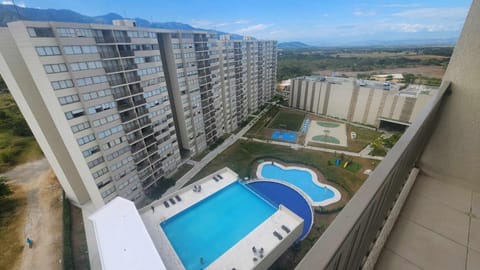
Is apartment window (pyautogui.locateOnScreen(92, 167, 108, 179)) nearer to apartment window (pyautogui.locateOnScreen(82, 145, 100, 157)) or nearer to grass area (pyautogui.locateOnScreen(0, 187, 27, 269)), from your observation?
apartment window (pyautogui.locateOnScreen(82, 145, 100, 157))

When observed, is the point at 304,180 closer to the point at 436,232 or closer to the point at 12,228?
the point at 436,232

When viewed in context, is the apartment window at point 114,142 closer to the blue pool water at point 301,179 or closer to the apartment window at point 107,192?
the apartment window at point 107,192

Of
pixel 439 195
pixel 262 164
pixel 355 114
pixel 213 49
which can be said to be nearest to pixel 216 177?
pixel 262 164

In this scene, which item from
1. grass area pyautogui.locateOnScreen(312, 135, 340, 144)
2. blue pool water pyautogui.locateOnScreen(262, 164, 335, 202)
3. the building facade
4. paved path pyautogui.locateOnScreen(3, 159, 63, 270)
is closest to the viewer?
paved path pyautogui.locateOnScreen(3, 159, 63, 270)

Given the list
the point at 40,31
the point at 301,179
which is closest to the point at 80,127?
the point at 40,31

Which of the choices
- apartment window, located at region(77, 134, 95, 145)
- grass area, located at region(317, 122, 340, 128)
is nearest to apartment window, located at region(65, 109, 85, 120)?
apartment window, located at region(77, 134, 95, 145)

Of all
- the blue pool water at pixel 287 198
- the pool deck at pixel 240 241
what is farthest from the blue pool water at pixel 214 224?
the blue pool water at pixel 287 198
